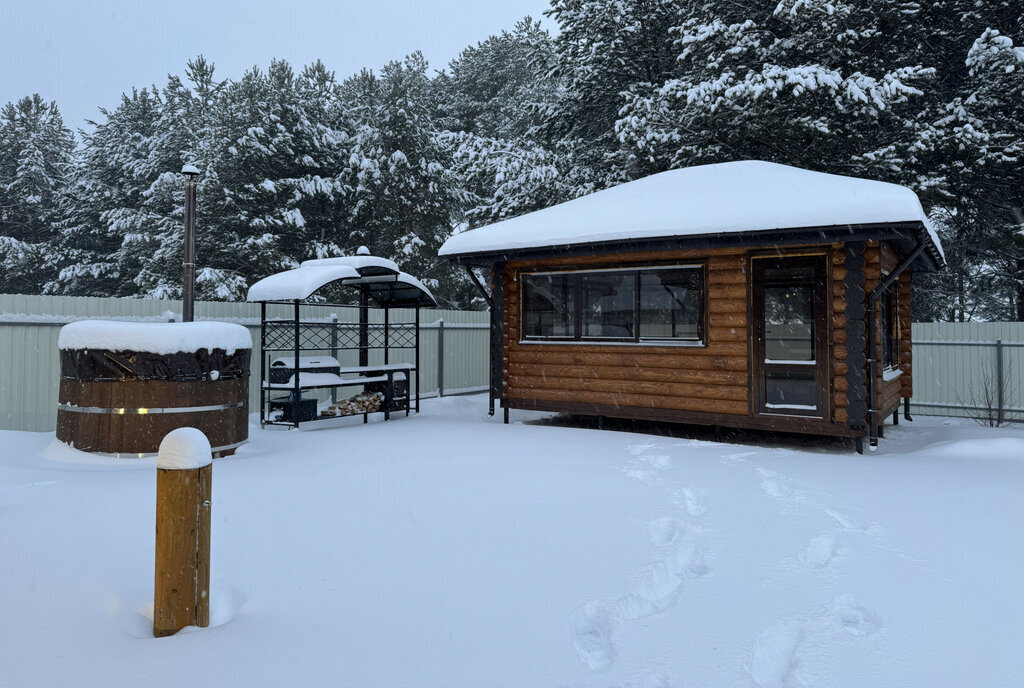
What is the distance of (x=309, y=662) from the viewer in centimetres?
259

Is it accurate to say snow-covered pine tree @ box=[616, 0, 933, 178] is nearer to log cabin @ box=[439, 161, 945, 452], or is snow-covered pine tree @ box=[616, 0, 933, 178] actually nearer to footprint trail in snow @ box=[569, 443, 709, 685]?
log cabin @ box=[439, 161, 945, 452]

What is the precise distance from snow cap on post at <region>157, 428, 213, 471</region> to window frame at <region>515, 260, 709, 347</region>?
22.1 feet

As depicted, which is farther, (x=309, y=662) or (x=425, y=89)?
(x=425, y=89)

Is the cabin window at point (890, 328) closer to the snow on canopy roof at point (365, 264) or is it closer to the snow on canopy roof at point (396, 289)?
the snow on canopy roof at point (396, 289)

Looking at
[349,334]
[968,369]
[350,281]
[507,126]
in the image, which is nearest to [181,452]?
[350,281]

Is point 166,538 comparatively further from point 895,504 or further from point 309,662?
point 895,504

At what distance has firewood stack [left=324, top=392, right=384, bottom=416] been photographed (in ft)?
31.9

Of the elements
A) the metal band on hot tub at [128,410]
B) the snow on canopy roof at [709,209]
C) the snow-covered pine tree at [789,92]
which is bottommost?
the metal band on hot tub at [128,410]

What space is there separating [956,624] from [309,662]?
2871 mm

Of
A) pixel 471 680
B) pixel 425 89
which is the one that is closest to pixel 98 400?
pixel 471 680

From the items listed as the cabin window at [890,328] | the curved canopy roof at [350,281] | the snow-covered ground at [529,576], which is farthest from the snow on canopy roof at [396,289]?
the cabin window at [890,328]

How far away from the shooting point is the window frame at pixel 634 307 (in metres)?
8.45

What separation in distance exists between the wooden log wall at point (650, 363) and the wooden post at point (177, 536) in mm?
6733

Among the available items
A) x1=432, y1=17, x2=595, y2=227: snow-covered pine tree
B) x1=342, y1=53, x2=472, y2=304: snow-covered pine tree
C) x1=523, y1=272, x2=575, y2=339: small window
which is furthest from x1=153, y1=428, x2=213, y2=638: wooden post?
x1=342, y1=53, x2=472, y2=304: snow-covered pine tree
